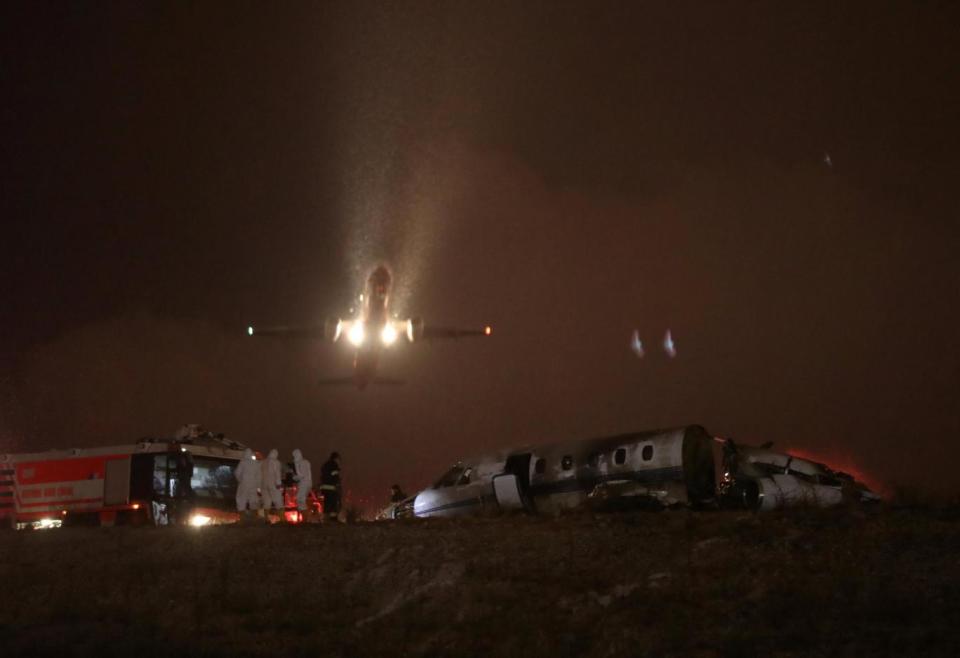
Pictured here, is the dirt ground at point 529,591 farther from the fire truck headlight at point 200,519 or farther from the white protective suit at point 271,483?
the fire truck headlight at point 200,519

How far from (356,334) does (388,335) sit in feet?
4.81

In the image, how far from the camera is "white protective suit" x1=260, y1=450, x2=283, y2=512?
24781 mm

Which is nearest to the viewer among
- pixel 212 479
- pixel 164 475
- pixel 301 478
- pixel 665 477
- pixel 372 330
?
pixel 665 477

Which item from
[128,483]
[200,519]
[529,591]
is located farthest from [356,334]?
[529,591]

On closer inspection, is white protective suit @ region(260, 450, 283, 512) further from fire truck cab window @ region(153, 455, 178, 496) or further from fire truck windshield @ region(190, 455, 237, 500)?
fire truck cab window @ region(153, 455, 178, 496)

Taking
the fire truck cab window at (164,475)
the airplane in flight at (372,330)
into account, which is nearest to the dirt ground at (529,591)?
the fire truck cab window at (164,475)

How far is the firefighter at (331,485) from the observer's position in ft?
80.5

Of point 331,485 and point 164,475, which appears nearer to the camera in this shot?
point 331,485

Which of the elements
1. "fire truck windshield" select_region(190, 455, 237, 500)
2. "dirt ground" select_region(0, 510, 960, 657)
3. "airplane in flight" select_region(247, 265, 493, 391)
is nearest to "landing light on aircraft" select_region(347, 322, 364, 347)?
"airplane in flight" select_region(247, 265, 493, 391)

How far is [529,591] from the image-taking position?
14.2 meters

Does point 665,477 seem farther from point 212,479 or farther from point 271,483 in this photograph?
point 212,479

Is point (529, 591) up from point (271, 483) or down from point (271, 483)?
down

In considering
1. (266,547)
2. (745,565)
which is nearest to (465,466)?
(266,547)

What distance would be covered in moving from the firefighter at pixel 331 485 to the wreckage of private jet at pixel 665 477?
3.77 meters
